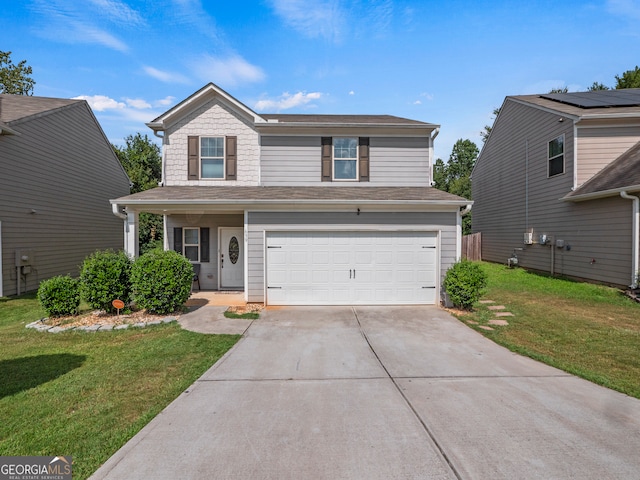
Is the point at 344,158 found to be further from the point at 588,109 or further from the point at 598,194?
the point at 588,109

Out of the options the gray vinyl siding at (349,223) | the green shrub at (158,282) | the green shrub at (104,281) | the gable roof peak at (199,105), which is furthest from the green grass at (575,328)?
the gable roof peak at (199,105)

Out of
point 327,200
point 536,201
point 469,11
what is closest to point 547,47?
point 469,11

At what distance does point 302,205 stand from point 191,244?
461 centimetres

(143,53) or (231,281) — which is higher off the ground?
(143,53)

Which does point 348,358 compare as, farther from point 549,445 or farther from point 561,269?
point 561,269

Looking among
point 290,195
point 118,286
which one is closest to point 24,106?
point 118,286

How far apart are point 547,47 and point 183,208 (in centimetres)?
1234

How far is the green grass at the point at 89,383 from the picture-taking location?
2.71 m

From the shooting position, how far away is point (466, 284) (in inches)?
287

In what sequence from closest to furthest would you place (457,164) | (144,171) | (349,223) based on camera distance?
(349,223) → (144,171) → (457,164)

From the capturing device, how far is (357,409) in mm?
3213

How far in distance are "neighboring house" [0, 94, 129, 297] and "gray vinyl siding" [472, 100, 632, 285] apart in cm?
1847

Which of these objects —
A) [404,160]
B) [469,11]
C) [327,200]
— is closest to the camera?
[327,200]

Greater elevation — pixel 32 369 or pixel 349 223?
pixel 349 223
